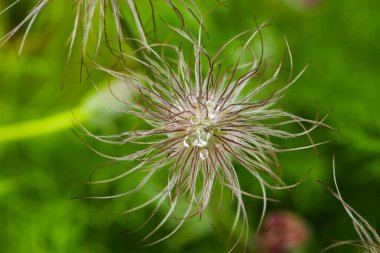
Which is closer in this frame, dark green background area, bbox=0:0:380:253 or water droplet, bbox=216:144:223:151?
water droplet, bbox=216:144:223:151

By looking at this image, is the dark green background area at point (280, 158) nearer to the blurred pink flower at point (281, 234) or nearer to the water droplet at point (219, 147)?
the blurred pink flower at point (281, 234)

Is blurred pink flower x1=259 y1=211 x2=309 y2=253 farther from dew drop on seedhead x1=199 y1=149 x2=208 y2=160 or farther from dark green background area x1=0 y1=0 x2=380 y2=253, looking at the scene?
dew drop on seedhead x1=199 y1=149 x2=208 y2=160

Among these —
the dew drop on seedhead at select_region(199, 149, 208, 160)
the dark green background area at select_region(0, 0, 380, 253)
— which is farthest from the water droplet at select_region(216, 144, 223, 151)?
the dark green background area at select_region(0, 0, 380, 253)

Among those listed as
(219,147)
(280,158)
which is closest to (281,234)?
(280,158)

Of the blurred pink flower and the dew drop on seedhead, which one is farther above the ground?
the dew drop on seedhead

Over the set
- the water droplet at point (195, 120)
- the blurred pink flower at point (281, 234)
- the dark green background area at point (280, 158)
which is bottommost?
the blurred pink flower at point (281, 234)

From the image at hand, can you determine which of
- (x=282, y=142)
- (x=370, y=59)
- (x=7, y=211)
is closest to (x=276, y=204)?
(x=282, y=142)

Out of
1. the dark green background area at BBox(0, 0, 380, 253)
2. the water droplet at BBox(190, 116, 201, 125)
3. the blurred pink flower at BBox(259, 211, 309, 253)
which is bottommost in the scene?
the blurred pink flower at BBox(259, 211, 309, 253)

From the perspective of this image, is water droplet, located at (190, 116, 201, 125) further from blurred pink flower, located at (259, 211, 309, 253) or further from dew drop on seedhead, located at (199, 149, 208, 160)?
blurred pink flower, located at (259, 211, 309, 253)

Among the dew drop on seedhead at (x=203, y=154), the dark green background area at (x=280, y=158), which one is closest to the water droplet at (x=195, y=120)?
the dew drop on seedhead at (x=203, y=154)
